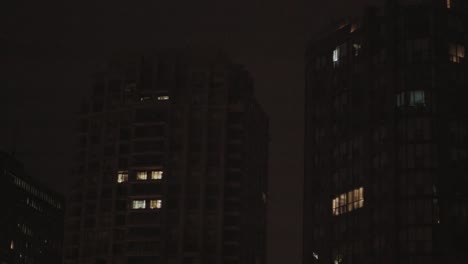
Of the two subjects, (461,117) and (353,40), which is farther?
(353,40)

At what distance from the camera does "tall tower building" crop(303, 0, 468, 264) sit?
484 feet

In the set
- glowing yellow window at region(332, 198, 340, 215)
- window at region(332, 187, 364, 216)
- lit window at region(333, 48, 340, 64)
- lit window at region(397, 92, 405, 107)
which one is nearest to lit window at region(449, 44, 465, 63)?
lit window at region(397, 92, 405, 107)

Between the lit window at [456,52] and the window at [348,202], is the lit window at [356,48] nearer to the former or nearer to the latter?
the lit window at [456,52]

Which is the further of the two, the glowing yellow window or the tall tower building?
the glowing yellow window

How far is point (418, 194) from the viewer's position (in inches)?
5846

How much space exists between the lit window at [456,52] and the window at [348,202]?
25902mm

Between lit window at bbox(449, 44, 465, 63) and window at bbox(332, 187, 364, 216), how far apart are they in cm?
2590

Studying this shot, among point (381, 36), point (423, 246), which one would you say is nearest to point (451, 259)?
point (423, 246)

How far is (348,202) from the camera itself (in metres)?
158

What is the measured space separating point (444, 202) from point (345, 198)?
705 inches

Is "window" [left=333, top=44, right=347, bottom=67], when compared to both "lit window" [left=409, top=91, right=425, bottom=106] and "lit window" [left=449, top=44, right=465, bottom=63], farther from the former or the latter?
"lit window" [left=449, top=44, right=465, bottom=63]

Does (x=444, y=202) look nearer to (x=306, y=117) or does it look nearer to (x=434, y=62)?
(x=434, y=62)

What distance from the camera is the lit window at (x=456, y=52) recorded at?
513 feet

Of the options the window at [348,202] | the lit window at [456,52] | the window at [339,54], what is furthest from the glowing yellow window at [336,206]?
the lit window at [456,52]
